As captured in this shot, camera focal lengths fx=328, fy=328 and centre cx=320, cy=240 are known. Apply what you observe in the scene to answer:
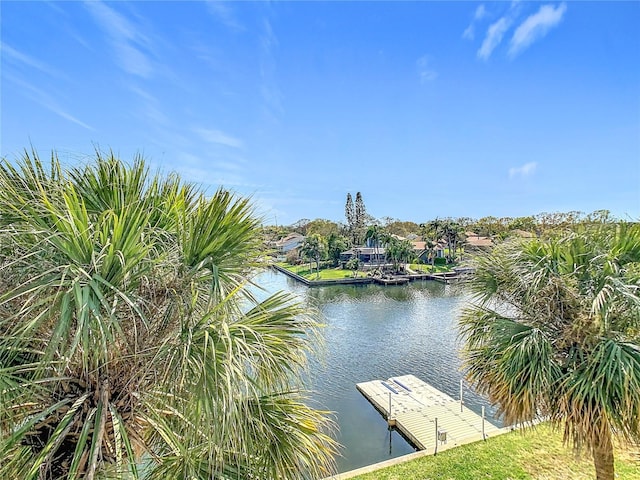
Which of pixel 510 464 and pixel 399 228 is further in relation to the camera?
pixel 399 228

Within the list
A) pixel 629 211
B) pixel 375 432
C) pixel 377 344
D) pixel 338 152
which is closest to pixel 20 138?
pixel 629 211

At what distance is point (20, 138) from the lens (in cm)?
234

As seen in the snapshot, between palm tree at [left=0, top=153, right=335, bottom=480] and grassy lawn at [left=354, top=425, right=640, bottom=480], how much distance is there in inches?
175

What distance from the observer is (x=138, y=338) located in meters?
2.09

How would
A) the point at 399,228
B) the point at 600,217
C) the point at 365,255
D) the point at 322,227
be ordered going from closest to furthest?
the point at 600,217 → the point at 365,255 → the point at 399,228 → the point at 322,227

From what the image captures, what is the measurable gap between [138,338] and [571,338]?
4004 mm

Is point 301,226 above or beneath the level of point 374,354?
above

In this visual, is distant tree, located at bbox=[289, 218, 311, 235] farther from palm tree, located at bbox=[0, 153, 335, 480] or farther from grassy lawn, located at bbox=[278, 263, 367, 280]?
palm tree, located at bbox=[0, 153, 335, 480]

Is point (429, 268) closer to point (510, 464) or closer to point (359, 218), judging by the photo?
point (359, 218)

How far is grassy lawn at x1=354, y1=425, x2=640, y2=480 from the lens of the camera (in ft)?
17.7

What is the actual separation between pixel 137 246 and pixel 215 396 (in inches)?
35.9

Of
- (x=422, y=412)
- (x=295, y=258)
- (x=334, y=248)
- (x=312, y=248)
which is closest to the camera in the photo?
(x=422, y=412)

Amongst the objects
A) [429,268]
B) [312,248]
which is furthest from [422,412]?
[429,268]

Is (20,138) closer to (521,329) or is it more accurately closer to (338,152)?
(521,329)
